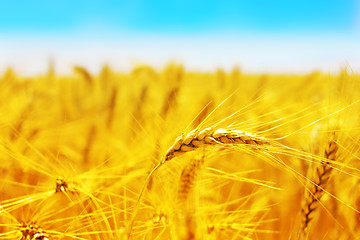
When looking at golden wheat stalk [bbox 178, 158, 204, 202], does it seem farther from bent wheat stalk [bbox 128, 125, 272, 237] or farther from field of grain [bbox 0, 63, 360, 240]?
bent wheat stalk [bbox 128, 125, 272, 237]

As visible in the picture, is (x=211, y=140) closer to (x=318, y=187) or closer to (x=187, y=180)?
(x=187, y=180)

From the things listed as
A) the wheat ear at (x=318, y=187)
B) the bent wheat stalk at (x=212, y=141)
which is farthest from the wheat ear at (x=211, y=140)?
the wheat ear at (x=318, y=187)

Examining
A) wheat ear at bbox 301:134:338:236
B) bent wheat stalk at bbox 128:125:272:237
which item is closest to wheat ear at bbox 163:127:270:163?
bent wheat stalk at bbox 128:125:272:237

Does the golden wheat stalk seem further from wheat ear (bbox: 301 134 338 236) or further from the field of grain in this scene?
wheat ear (bbox: 301 134 338 236)

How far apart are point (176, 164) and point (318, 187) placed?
495mm

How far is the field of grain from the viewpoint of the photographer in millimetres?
891

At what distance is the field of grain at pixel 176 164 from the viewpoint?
89cm

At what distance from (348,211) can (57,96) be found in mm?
2602

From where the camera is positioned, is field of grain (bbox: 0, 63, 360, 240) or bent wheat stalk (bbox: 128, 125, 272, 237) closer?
bent wheat stalk (bbox: 128, 125, 272, 237)

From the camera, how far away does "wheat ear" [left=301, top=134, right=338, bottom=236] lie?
0.96 m

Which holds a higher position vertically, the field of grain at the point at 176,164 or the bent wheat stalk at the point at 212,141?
the bent wheat stalk at the point at 212,141

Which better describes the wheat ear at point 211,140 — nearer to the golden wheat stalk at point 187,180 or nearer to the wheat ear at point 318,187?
the golden wheat stalk at point 187,180

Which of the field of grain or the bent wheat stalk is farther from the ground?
the bent wheat stalk

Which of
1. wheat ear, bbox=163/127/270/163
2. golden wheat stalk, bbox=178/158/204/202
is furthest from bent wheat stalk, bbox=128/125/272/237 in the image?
golden wheat stalk, bbox=178/158/204/202
